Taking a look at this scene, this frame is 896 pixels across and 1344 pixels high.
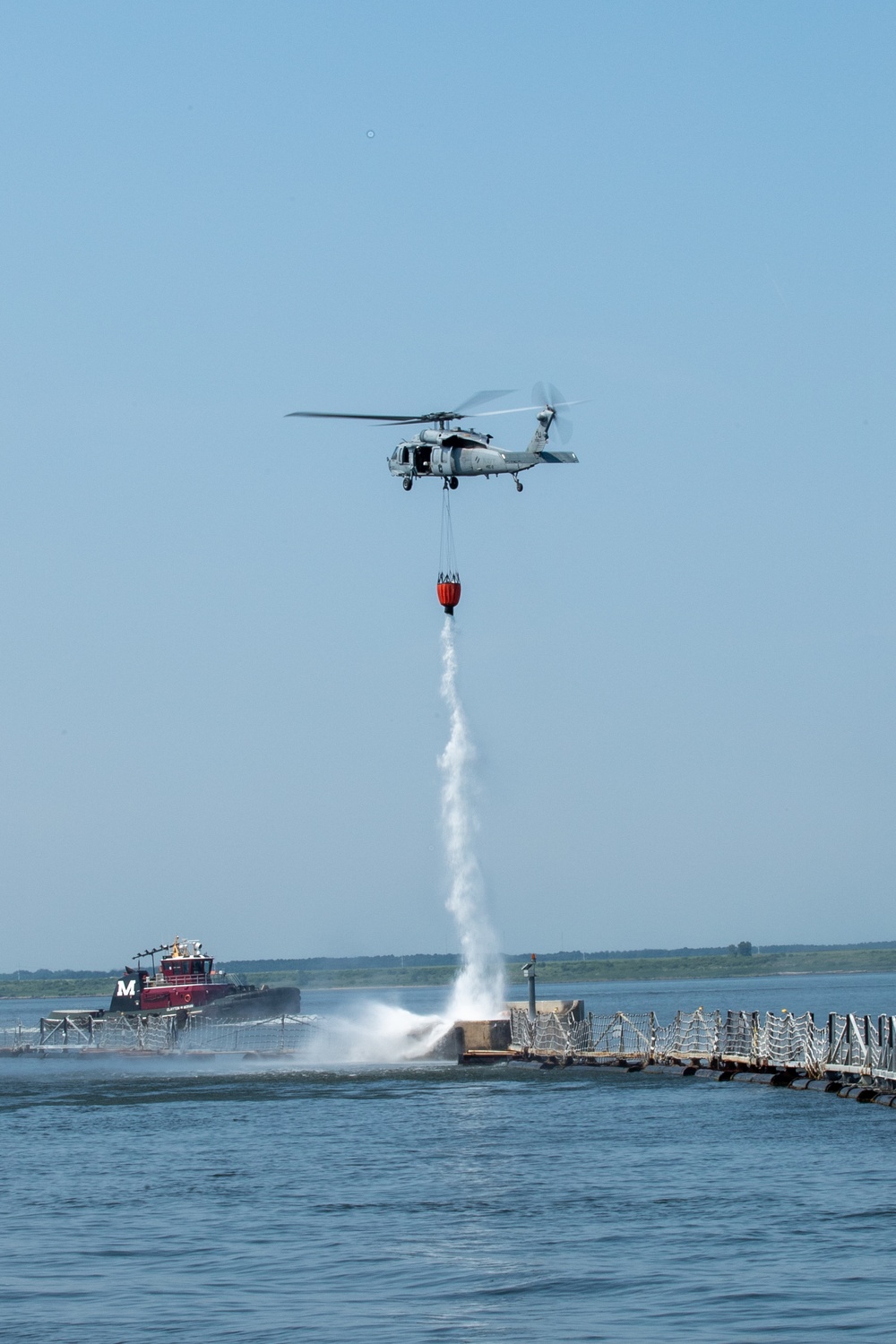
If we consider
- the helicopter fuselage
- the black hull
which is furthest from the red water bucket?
the black hull

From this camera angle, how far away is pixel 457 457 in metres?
56.5

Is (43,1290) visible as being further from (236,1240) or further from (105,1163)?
(105,1163)

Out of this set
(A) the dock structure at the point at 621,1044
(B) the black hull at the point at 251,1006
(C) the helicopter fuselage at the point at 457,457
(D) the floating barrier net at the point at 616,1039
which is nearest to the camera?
(A) the dock structure at the point at 621,1044

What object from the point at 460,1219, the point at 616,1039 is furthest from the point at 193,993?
the point at 460,1219

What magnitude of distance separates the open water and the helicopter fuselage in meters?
20.0

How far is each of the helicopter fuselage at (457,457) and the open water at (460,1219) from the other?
20032 mm

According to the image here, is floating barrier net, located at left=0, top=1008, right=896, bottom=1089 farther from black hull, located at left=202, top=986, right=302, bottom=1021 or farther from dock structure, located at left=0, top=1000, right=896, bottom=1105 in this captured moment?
black hull, located at left=202, top=986, right=302, bottom=1021

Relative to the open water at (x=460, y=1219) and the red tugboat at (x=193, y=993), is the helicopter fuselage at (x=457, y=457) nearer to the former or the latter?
the open water at (x=460, y=1219)

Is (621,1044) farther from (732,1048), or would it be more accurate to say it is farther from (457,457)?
(457,457)

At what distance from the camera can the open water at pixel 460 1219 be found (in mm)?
22922

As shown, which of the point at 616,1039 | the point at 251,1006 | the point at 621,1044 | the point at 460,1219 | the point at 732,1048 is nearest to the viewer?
the point at 460,1219

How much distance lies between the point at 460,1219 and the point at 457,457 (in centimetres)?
3097

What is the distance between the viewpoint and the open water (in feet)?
75.2

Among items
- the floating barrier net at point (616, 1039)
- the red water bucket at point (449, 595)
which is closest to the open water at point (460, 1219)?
the floating barrier net at point (616, 1039)
